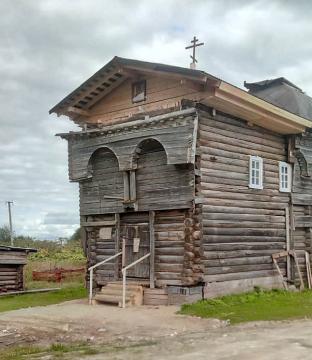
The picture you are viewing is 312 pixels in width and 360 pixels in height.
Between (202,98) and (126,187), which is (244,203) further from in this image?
(202,98)

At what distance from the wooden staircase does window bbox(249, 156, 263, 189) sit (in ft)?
18.7

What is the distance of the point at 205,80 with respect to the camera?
1675 centimetres

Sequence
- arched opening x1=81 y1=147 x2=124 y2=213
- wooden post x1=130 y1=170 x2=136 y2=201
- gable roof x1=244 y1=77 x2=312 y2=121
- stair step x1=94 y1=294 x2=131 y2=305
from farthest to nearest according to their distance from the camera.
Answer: gable roof x1=244 y1=77 x2=312 y2=121 → arched opening x1=81 y1=147 x2=124 y2=213 → wooden post x1=130 y1=170 x2=136 y2=201 → stair step x1=94 y1=294 x2=131 y2=305

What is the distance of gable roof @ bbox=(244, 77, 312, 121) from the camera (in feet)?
80.9

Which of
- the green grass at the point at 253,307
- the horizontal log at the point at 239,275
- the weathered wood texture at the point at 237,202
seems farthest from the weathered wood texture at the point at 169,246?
the green grass at the point at 253,307

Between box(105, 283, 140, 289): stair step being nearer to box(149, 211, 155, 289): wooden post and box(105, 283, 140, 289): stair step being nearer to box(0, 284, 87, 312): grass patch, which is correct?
box(149, 211, 155, 289): wooden post

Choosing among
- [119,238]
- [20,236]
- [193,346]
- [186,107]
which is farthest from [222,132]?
[20,236]

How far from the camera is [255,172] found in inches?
806

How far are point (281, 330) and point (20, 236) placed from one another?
81152mm

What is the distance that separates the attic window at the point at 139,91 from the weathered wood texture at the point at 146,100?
0.48 ft

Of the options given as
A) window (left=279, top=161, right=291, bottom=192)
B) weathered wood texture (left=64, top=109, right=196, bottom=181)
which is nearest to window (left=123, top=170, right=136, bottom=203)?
weathered wood texture (left=64, top=109, right=196, bottom=181)

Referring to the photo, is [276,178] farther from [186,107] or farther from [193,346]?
[193,346]

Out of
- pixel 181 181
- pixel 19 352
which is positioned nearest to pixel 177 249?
pixel 181 181

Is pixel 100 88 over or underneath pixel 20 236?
over
